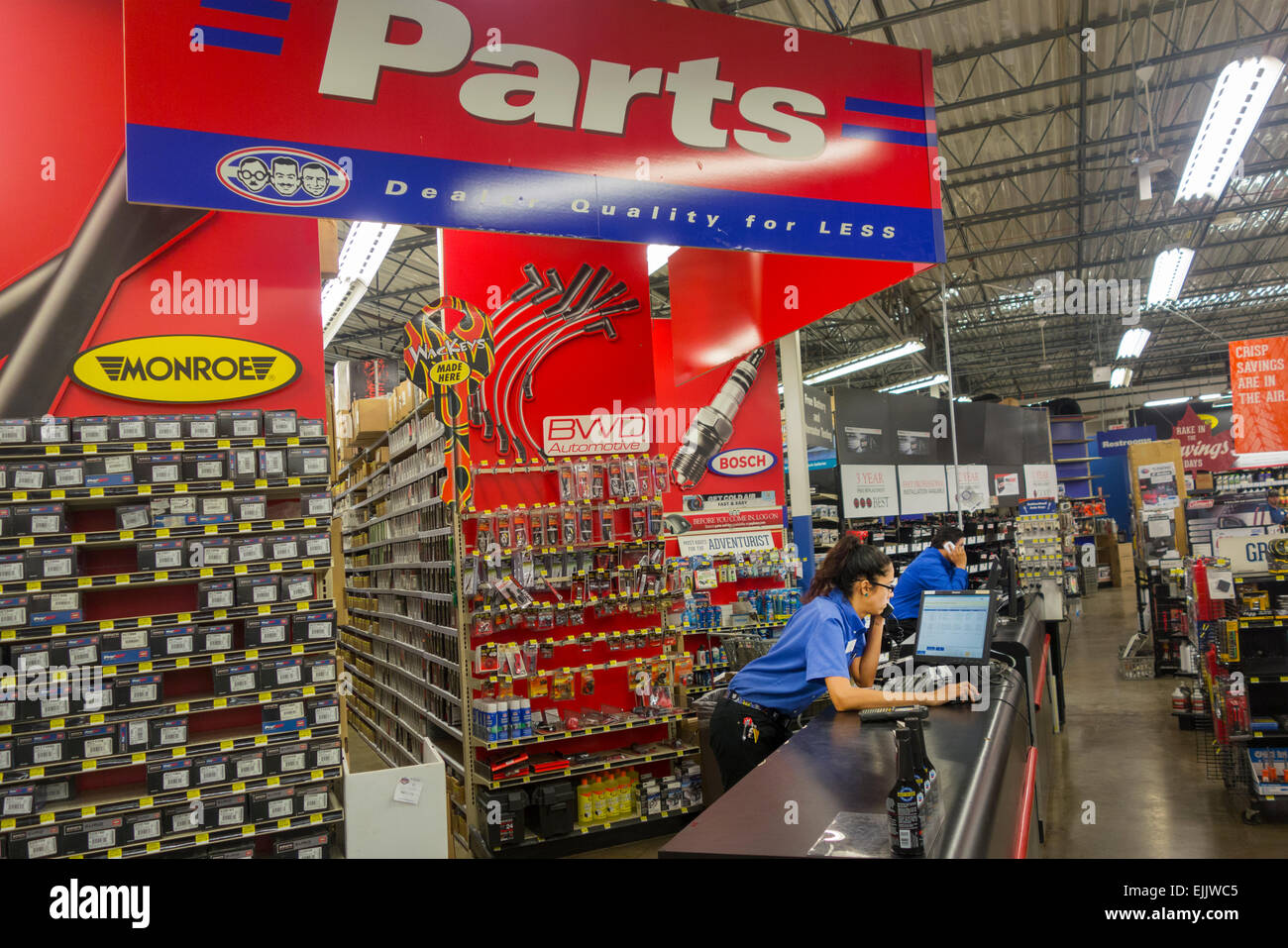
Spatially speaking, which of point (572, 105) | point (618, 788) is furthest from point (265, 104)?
point (618, 788)

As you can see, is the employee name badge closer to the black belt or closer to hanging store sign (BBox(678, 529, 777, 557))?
the black belt

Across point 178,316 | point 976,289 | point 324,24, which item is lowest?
point 178,316

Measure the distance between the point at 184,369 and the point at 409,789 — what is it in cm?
278

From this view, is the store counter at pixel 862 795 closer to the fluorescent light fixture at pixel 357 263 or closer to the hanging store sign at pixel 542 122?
the hanging store sign at pixel 542 122

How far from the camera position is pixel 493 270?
641 centimetres

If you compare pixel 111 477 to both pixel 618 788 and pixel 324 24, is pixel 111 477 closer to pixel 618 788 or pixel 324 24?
pixel 324 24

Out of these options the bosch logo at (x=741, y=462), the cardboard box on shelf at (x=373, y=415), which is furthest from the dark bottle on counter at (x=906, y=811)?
the bosch logo at (x=741, y=462)

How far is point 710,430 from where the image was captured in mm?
9750

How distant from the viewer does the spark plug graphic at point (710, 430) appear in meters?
9.59

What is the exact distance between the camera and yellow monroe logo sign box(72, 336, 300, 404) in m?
4.99

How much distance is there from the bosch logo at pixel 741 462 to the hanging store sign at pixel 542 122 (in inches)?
241

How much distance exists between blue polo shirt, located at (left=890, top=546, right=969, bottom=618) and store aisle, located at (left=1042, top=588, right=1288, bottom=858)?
158cm

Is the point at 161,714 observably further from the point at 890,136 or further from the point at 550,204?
the point at 890,136
